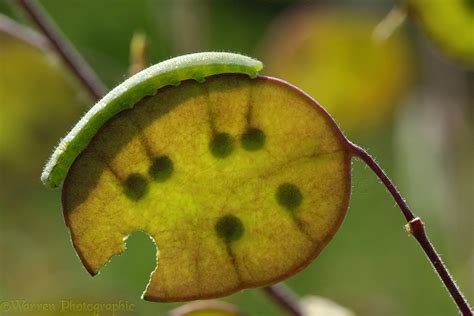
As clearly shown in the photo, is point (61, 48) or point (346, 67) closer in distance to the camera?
point (61, 48)

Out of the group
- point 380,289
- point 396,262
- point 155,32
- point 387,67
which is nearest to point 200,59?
point 387,67

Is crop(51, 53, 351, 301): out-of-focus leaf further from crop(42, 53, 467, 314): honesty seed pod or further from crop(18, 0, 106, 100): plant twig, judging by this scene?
crop(18, 0, 106, 100): plant twig

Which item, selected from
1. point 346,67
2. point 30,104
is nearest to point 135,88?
point 346,67

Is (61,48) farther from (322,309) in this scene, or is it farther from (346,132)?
(346,132)

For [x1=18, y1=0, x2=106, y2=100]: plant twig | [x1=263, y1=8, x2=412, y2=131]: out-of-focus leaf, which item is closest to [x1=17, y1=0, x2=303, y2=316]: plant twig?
[x1=18, y1=0, x2=106, y2=100]: plant twig

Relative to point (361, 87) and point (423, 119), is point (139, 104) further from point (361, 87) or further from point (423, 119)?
point (423, 119)
